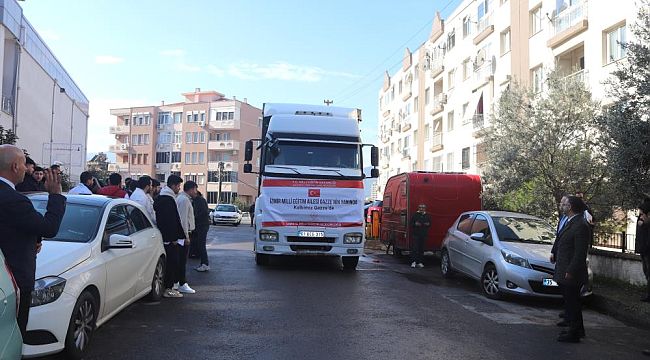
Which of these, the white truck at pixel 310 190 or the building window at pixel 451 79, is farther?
the building window at pixel 451 79

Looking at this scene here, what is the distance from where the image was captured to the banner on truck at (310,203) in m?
11.8

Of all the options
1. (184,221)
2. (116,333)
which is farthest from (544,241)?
(116,333)

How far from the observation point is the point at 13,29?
25.5m

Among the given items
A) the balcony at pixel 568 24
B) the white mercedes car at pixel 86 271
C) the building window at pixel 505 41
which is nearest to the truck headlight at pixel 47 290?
the white mercedes car at pixel 86 271

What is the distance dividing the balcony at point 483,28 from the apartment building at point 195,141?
141 feet

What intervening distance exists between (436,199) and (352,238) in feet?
15.1

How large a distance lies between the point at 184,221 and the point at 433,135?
34.0 m

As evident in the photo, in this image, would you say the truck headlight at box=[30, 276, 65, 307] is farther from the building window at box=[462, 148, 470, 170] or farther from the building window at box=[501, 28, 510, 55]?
the building window at box=[462, 148, 470, 170]

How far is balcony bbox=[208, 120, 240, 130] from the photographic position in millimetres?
73688

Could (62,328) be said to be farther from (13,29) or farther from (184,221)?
(13,29)

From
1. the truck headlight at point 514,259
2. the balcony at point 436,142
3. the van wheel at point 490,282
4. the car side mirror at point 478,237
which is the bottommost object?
the van wheel at point 490,282

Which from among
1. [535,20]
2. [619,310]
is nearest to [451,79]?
[535,20]

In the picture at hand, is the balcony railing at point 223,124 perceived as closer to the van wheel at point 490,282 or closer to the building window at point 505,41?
the building window at point 505,41

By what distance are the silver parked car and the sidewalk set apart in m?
0.28
